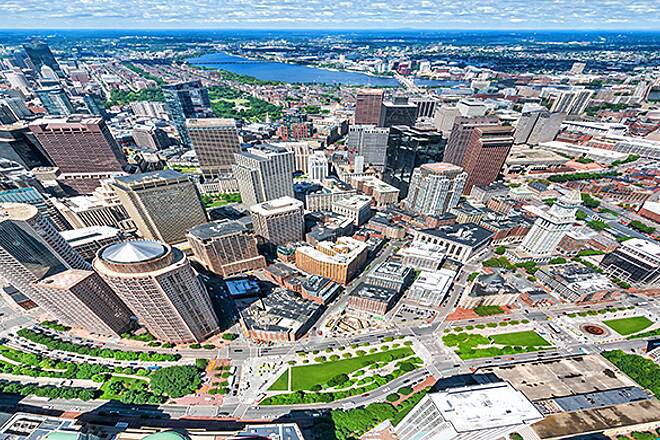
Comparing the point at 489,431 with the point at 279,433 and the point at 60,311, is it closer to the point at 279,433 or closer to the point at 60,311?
the point at 279,433

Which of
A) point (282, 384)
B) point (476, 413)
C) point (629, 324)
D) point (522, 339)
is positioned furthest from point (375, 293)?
point (629, 324)

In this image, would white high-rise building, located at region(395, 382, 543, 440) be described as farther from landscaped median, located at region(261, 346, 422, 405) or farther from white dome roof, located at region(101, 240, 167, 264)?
white dome roof, located at region(101, 240, 167, 264)

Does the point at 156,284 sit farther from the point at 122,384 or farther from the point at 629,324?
the point at 629,324

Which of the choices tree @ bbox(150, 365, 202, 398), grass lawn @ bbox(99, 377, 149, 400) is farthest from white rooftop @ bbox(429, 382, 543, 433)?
grass lawn @ bbox(99, 377, 149, 400)

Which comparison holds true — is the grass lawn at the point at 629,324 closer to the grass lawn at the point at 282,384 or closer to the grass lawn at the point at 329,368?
the grass lawn at the point at 329,368

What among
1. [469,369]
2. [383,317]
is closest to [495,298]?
[469,369]
